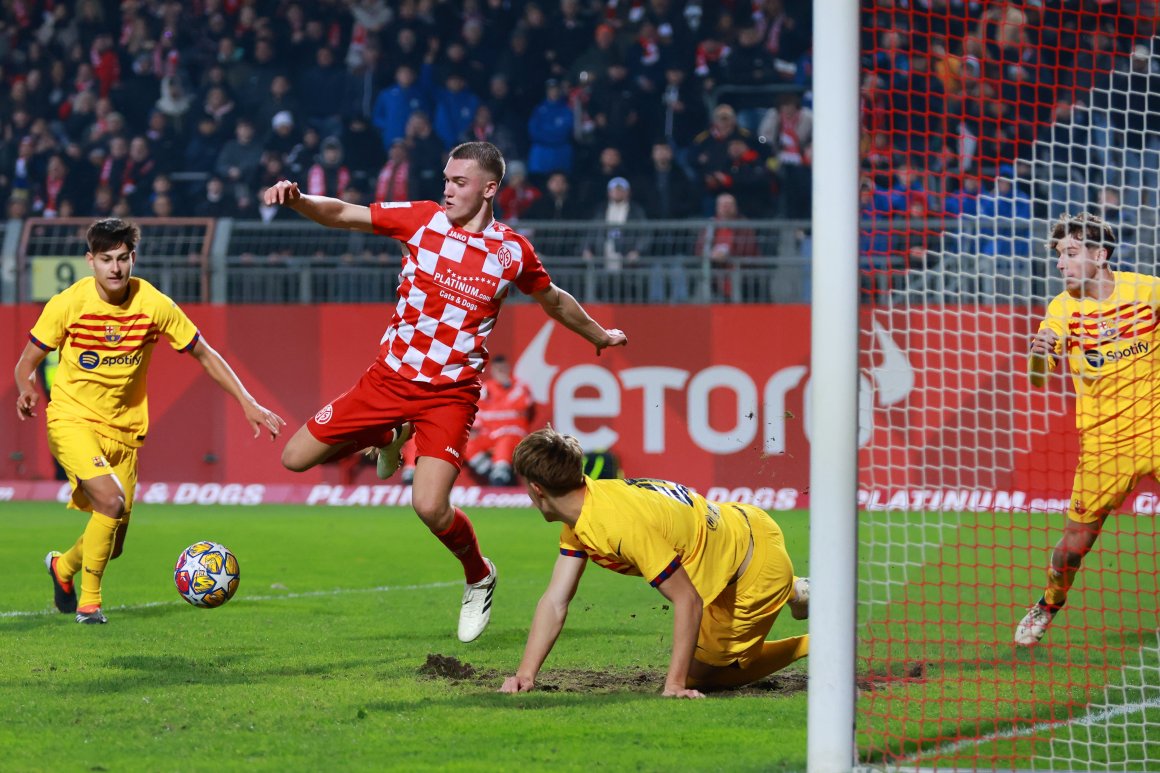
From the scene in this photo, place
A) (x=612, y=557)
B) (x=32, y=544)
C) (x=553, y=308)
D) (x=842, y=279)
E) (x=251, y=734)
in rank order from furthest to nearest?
(x=32, y=544) → (x=553, y=308) → (x=612, y=557) → (x=251, y=734) → (x=842, y=279)

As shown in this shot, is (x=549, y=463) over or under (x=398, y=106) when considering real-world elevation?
under

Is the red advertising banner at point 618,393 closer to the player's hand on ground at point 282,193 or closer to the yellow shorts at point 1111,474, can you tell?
the yellow shorts at point 1111,474

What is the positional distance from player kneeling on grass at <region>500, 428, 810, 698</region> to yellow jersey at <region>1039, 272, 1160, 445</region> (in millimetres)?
2261

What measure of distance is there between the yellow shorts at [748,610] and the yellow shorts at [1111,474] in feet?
7.22

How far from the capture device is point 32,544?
476 inches

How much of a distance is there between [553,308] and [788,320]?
28.0ft

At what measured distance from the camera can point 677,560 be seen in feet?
18.6

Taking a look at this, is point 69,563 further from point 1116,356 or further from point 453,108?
point 453,108

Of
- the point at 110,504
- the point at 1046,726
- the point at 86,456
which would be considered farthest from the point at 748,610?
the point at 86,456

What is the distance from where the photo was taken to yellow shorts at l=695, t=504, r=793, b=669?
235 inches

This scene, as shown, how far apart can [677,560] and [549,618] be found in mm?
521

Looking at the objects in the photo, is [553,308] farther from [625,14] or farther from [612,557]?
[625,14]

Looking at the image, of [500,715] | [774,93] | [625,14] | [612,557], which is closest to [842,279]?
[612,557]

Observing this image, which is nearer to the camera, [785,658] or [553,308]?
[785,658]
